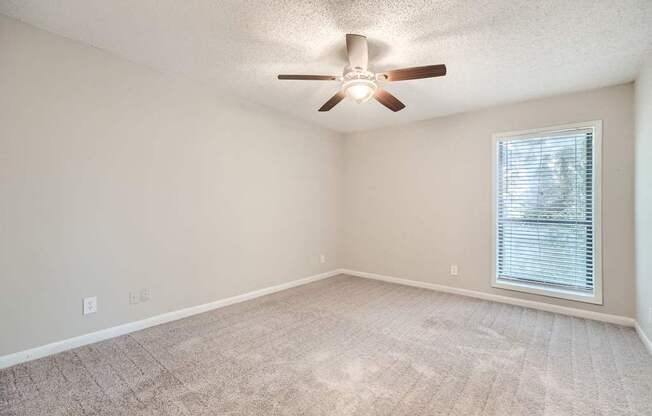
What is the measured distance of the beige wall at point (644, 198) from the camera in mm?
2539

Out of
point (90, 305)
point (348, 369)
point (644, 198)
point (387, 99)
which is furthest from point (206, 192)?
point (644, 198)

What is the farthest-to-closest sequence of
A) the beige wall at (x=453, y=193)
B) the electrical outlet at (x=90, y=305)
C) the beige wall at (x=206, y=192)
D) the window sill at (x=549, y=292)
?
1. the window sill at (x=549, y=292)
2. the beige wall at (x=453, y=193)
3. the electrical outlet at (x=90, y=305)
4. the beige wall at (x=206, y=192)

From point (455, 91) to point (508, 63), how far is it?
2.25 ft

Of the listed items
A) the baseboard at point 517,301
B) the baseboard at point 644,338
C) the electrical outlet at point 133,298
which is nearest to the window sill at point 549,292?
the baseboard at point 517,301

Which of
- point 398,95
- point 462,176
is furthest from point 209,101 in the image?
point 462,176

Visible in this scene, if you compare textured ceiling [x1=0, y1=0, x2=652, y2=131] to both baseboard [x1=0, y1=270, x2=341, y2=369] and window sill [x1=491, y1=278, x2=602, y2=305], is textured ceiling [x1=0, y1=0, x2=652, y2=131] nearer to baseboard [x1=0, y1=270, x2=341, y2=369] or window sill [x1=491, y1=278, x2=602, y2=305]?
window sill [x1=491, y1=278, x2=602, y2=305]

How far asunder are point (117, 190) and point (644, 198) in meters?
4.61

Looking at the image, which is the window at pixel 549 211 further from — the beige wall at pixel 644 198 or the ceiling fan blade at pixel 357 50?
the ceiling fan blade at pixel 357 50

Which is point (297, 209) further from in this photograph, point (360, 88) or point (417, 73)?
point (417, 73)

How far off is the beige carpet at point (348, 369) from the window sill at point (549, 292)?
246 millimetres

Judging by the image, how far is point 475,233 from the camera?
3984 millimetres

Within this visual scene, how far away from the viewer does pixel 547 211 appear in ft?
11.6

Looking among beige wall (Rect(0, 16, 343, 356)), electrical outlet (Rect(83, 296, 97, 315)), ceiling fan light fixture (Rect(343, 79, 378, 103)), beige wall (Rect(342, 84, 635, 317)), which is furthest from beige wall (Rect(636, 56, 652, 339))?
electrical outlet (Rect(83, 296, 97, 315))

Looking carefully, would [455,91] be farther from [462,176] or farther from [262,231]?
[262,231]
